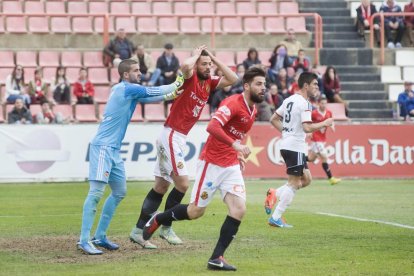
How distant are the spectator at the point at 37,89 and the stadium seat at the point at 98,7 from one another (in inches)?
196

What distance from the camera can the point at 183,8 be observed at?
33.9 meters

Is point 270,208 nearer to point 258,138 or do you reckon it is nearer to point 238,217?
point 238,217

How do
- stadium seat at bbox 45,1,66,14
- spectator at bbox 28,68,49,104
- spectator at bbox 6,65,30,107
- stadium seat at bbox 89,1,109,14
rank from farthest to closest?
stadium seat at bbox 89,1,109,14
stadium seat at bbox 45,1,66,14
spectator at bbox 28,68,49,104
spectator at bbox 6,65,30,107

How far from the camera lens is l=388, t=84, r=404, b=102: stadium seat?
32938 millimetres

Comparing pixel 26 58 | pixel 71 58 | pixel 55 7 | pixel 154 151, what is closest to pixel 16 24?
pixel 55 7

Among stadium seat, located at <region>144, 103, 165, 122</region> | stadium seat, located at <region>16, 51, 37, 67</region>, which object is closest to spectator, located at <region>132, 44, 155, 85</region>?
stadium seat, located at <region>144, 103, 165, 122</region>

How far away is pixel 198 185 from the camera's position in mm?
11875

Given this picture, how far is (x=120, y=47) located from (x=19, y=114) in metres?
4.30

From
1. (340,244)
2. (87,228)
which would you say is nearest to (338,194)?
(340,244)

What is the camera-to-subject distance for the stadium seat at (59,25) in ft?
106

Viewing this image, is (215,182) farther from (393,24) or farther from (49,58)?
(393,24)

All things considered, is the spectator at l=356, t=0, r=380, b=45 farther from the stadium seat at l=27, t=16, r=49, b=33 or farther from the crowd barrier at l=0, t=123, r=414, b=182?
the stadium seat at l=27, t=16, r=49, b=33

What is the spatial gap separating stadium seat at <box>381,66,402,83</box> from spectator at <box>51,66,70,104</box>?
35.3 feet

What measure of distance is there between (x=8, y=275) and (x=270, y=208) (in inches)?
273
